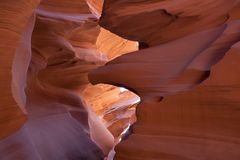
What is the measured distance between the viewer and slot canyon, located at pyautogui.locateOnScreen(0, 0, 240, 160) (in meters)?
3.28

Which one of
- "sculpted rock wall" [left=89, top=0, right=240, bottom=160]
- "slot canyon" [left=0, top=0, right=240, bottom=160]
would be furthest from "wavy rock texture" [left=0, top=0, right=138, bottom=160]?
"sculpted rock wall" [left=89, top=0, right=240, bottom=160]

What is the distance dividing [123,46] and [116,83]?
7.10 meters

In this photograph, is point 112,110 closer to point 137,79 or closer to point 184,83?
point 137,79

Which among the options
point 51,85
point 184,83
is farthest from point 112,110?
point 184,83

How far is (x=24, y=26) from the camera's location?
15.1 ft

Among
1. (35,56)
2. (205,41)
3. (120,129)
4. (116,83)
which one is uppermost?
(205,41)

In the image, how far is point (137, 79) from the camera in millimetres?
4121

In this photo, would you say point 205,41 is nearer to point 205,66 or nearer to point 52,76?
point 205,66

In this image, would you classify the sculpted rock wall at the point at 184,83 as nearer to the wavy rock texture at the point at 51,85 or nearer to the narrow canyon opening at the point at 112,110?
the wavy rock texture at the point at 51,85

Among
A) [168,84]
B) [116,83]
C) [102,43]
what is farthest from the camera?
[102,43]

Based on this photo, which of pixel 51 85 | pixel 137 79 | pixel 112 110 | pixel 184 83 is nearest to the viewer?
pixel 184 83

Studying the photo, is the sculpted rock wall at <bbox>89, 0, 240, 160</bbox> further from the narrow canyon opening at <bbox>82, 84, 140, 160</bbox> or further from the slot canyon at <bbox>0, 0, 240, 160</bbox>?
the narrow canyon opening at <bbox>82, 84, 140, 160</bbox>

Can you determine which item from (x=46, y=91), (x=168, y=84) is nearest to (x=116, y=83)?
(x=168, y=84)

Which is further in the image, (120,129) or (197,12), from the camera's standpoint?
(120,129)
